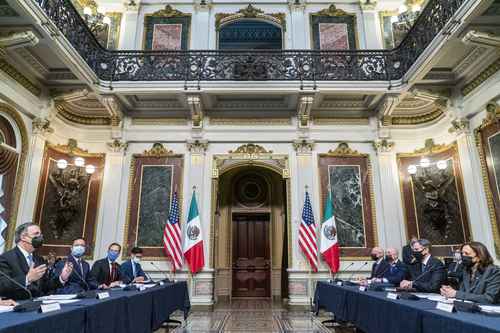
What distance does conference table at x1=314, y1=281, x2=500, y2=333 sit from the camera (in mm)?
2027

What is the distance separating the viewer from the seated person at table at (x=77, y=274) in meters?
3.99

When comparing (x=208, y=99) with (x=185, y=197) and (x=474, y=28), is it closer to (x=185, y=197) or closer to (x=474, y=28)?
(x=185, y=197)

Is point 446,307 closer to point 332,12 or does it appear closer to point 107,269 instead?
point 107,269

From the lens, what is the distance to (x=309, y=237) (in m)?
7.50

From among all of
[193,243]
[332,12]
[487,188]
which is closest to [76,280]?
[193,243]

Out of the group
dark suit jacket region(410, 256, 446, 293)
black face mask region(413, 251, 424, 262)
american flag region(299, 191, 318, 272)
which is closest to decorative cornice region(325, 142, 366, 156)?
american flag region(299, 191, 318, 272)

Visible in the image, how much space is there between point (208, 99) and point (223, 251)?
447 centimetres

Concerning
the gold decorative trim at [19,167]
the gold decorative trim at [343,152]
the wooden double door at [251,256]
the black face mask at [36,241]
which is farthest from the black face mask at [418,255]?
the gold decorative trim at [19,167]

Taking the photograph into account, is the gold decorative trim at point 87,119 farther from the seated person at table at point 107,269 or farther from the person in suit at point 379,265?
the person in suit at point 379,265

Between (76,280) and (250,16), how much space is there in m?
8.08

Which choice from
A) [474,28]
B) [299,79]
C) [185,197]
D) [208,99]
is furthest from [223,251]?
[474,28]

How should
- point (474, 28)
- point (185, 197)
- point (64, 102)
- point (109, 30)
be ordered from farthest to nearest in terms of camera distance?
point (109, 30) < point (185, 197) < point (64, 102) < point (474, 28)

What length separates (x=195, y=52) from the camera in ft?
26.5

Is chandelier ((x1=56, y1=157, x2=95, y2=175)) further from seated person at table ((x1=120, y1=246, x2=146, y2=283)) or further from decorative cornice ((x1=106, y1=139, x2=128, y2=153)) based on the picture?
seated person at table ((x1=120, y1=246, x2=146, y2=283))
